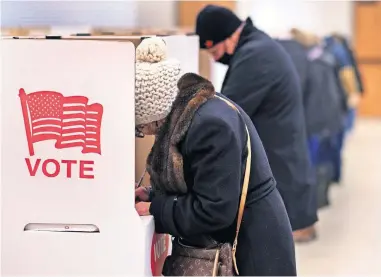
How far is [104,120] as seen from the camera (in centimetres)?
201

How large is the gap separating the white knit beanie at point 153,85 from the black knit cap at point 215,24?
45.2 inches

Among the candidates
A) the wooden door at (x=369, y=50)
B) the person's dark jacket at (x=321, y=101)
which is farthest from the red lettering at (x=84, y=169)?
the wooden door at (x=369, y=50)

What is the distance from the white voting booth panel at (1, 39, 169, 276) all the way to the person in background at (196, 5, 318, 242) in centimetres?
118

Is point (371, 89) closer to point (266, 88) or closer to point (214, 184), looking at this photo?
point (266, 88)

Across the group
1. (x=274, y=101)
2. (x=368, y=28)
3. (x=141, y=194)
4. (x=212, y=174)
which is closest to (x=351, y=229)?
(x=274, y=101)

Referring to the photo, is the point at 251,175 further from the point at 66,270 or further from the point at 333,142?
the point at 333,142

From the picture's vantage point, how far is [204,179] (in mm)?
1940

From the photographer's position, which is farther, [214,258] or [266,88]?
[266,88]

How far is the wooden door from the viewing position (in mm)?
11422

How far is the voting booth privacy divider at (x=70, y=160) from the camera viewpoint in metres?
2.00

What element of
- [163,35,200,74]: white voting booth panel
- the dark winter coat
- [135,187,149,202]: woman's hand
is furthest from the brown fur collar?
[163,35,200,74]: white voting booth panel

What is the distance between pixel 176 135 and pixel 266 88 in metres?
1.20

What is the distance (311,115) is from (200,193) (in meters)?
3.43

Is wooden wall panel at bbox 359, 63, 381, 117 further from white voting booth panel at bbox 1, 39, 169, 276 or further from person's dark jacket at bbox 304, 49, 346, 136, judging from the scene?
white voting booth panel at bbox 1, 39, 169, 276
